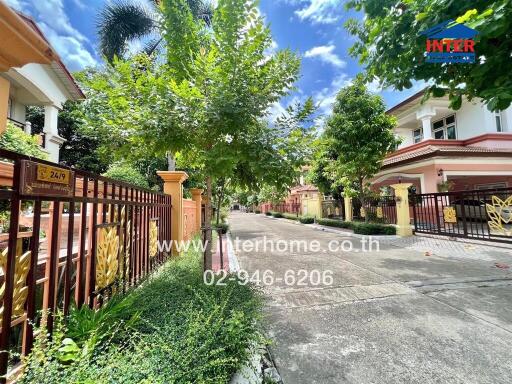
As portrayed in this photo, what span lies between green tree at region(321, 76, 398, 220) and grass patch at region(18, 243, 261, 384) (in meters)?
10.3

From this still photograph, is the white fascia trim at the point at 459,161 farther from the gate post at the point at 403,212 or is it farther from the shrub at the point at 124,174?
the shrub at the point at 124,174

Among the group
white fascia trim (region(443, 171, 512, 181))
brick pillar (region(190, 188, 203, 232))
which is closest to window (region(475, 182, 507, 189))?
white fascia trim (region(443, 171, 512, 181))

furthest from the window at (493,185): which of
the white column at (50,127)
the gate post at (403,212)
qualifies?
the white column at (50,127)

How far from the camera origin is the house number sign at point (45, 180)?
1557 mm

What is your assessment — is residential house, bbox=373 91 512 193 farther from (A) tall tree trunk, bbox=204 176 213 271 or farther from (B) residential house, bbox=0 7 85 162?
(B) residential house, bbox=0 7 85 162

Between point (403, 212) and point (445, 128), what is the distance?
919 centimetres

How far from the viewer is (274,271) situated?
6.06m

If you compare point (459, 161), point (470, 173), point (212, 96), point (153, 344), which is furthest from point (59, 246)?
point (470, 173)

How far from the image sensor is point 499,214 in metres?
7.78

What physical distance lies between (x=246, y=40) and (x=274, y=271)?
4.87 m

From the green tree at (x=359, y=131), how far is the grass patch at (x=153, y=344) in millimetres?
10310

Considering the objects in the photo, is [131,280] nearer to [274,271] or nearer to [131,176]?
A: [274,271]

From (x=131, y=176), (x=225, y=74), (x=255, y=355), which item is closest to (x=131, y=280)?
(x=255, y=355)

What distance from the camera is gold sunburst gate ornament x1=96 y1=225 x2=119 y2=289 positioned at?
2701 millimetres
